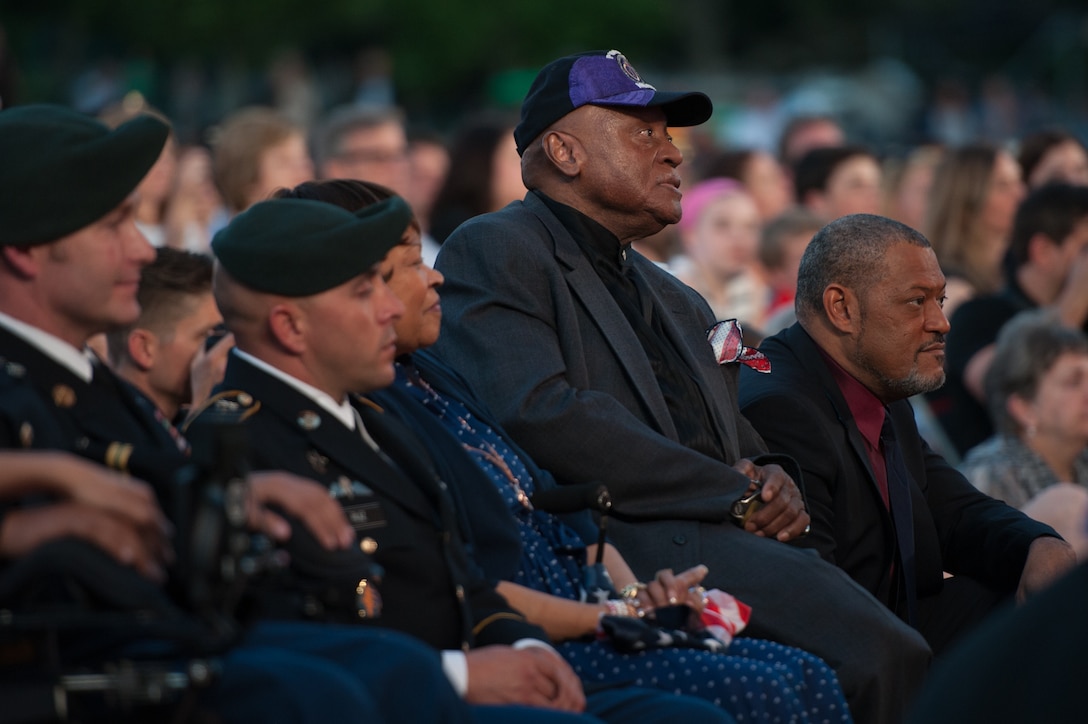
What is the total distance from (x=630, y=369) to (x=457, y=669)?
1.54m

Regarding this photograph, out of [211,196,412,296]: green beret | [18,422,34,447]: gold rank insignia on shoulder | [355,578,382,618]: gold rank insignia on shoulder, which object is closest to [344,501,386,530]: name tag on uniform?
[355,578,382,618]: gold rank insignia on shoulder

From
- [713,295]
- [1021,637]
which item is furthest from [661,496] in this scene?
[713,295]

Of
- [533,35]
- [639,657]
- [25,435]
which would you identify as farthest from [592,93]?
[533,35]

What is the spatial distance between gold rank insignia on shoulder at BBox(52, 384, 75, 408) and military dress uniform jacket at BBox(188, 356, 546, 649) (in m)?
0.27

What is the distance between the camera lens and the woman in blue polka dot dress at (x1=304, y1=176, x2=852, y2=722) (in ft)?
12.5

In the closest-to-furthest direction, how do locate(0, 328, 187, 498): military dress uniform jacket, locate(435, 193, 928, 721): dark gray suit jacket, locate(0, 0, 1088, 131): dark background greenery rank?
1. locate(0, 328, 187, 498): military dress uniform jacket
2. locate(435, 193, 928, 721): dark gray suit jacket
3. locate(0, 0, 1088, 131): dark background greenery

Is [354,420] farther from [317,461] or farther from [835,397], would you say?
[835,397]

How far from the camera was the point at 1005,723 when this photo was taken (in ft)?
6.79

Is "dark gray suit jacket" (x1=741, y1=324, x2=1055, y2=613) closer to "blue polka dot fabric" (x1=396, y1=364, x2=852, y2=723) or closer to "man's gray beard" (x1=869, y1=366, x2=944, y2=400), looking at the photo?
"man's gray beard" (x1=869, y1=366, x2=944, y2=400)

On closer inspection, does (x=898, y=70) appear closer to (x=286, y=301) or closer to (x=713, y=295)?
(x=713, y=295)

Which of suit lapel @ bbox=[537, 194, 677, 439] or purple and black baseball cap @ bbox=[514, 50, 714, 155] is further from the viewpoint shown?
purple and black baseball cap @ bbox=[514, 50, 714, 155]

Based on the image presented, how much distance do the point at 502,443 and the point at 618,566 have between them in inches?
16.9

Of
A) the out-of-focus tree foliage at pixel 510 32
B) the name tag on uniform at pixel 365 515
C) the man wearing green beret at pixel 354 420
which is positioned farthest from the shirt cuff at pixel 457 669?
the out-of-focus tree foliage at pixel 510 32

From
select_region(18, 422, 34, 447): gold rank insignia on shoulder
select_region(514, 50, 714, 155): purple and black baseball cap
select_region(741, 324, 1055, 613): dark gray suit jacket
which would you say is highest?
select_region(514, 50, 714, 155): purple and black baseball cap
